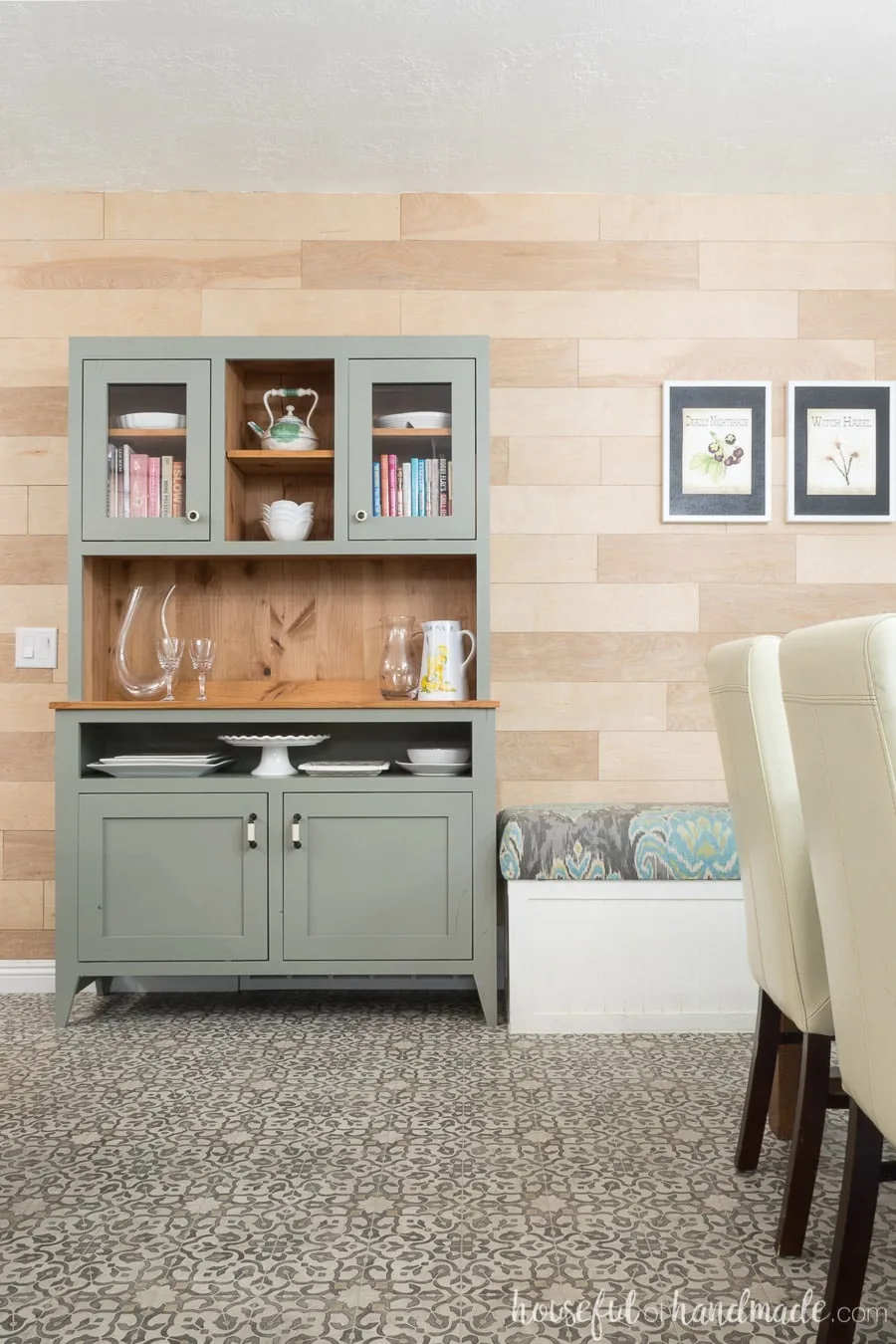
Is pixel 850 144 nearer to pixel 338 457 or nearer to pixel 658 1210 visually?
pixel 338 457

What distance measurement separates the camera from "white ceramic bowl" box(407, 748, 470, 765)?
9.70 ft

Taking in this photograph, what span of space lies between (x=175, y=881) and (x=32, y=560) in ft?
3.93

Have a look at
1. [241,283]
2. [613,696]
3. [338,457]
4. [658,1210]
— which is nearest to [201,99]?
[241,283]

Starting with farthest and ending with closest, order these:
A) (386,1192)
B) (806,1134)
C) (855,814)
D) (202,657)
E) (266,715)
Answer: (202,657) < (266,715) < (386,1192) < (806,1134) < (855,814)

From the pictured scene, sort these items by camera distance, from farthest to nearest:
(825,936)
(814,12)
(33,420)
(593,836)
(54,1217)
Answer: (33,420) → (593,836) → (814,12) → (54,1217) → (825,936)

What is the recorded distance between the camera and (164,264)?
130 inches

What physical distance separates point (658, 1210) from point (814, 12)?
2.66m

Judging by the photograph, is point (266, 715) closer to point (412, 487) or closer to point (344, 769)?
point (344, 769)

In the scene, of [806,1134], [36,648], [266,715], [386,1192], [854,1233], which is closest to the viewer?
[854,1233]

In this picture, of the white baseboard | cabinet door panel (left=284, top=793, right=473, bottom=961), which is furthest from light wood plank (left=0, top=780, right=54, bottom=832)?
cabinet door panel (left=284, top=793, right=473, bottom=961)

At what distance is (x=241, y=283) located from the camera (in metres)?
3.31

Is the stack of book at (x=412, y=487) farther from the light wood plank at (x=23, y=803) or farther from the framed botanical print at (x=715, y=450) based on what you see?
the light wood plank at (x=23, y=803)

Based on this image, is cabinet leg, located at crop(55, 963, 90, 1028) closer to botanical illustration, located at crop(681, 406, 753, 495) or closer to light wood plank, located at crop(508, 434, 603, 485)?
light wood plank, located at crop(508, 434, 603, 485)

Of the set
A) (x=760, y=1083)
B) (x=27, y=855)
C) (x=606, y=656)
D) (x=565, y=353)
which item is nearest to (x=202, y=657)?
(x=27, y=855)
